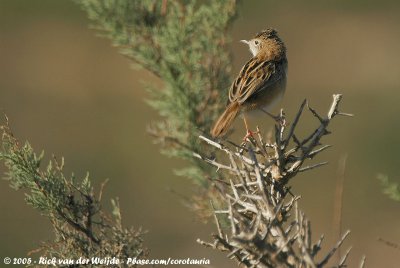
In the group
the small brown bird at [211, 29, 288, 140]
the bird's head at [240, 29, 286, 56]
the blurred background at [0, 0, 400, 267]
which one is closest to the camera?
the small brown bird at [211, 29, 288, 140]

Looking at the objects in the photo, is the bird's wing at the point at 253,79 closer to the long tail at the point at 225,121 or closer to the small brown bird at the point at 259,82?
the small brown bird at the point at 259,82

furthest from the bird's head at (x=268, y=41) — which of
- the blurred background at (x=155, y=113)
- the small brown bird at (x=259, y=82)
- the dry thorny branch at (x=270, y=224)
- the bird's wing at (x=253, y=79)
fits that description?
the dry thorny branch at (x=270, y=224)

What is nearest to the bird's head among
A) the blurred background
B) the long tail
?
the long tail

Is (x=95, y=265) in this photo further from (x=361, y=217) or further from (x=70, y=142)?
(x=70, y=142)

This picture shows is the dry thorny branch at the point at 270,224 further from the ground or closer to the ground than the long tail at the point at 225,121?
closer to the ground

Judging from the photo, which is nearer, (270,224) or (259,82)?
(270,224)

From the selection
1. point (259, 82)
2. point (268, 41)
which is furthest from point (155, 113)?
point (259, 82)

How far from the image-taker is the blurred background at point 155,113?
1349cm

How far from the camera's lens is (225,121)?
525 centimetres

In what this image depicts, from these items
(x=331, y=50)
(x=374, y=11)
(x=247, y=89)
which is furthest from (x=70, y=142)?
(x=247, y=89)

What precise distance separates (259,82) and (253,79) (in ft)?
0.17

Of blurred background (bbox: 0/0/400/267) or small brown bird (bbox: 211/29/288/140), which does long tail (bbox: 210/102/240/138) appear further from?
blurred background (bbox: 0/0/400/267)

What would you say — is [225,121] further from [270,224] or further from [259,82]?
[270,224]

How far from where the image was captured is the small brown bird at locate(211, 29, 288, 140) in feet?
18.4
